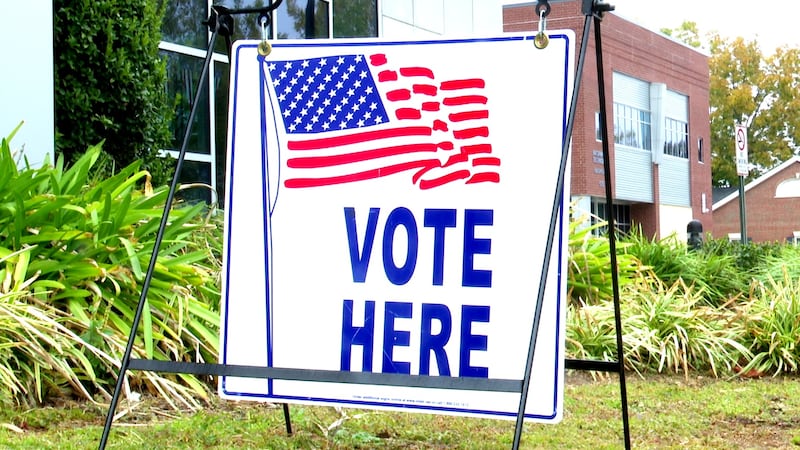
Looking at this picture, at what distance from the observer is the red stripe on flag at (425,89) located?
3.47 metres

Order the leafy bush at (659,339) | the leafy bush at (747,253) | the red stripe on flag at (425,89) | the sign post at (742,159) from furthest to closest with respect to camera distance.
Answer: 1. the sign post at (742,159)
2. the leafy bush at (747,253)
3. the leafy bush at (659,339)
4. the red stripe on flag at (425,89)

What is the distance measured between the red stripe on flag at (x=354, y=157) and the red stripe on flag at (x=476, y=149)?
91 mm

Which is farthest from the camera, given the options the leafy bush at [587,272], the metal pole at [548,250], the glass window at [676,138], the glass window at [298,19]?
the glass window at [676,138]

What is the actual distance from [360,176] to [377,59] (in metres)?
0.42

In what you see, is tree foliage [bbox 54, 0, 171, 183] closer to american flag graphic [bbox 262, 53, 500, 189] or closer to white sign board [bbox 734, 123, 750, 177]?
american flag graphic [bbox 262, 53, 500, 189]

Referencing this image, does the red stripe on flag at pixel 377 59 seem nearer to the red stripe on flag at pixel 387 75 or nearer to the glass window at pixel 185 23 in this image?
the red stripe on flag at pixel 387 75

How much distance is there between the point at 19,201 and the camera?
542 centimetres

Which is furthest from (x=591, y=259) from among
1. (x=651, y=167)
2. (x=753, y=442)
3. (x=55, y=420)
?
(x=651, y=167)

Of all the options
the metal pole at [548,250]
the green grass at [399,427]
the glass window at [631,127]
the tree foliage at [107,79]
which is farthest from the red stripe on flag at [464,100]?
the glass window at [631,127]

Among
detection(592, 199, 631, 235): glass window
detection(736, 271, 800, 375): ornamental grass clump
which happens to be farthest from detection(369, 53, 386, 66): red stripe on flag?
detection(592, 199, 631, 235): glass window

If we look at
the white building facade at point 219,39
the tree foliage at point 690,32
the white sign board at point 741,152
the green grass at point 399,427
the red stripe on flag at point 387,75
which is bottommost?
the green grass at point 399,427

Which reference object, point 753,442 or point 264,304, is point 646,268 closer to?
point 753,442

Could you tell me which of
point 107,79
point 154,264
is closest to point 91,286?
point 154,264

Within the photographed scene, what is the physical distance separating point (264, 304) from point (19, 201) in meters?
2.45
